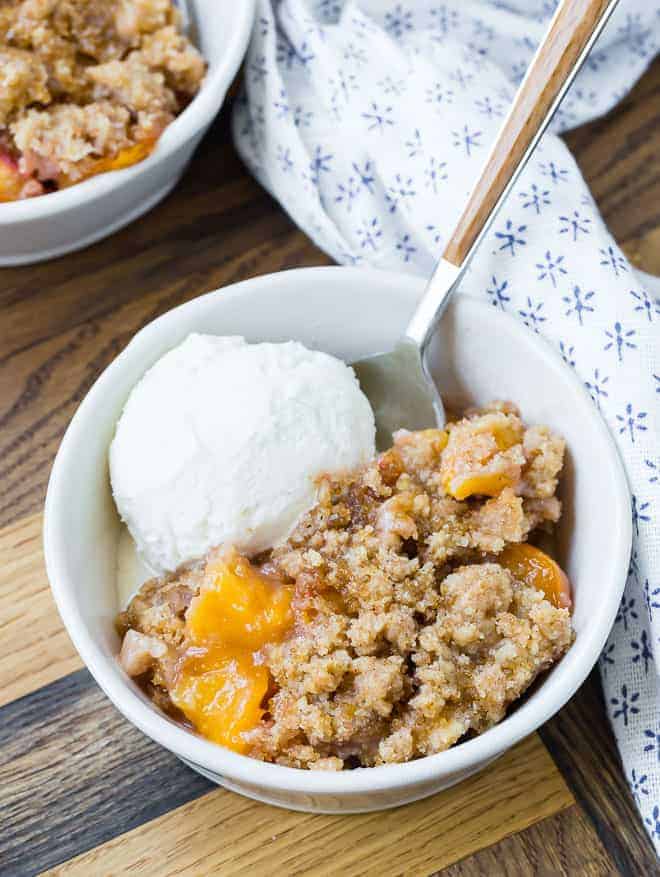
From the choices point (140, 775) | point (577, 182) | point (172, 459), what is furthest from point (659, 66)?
point (140, 775)

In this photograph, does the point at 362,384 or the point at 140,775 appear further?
the point at 362,384

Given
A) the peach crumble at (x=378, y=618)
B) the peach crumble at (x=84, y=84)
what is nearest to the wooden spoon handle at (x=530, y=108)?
the peach crumble at (x=378, y=618)

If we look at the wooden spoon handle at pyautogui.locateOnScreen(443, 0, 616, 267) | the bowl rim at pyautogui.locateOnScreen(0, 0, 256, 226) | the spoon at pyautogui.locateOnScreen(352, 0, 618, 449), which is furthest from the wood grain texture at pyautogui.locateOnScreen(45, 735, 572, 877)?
the bowl rim at pyautogui.locateOnScreen(0, 0, 256, 226)

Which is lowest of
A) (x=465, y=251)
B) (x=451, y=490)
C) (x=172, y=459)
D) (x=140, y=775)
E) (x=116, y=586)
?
(x=140, y=775)

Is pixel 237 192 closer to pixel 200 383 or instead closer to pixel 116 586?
pixel 200 383

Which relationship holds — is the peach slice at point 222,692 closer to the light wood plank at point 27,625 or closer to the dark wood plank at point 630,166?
the light wood plank at point 27,625

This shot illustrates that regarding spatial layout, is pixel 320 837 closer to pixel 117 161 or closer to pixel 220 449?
pixel 220 449
